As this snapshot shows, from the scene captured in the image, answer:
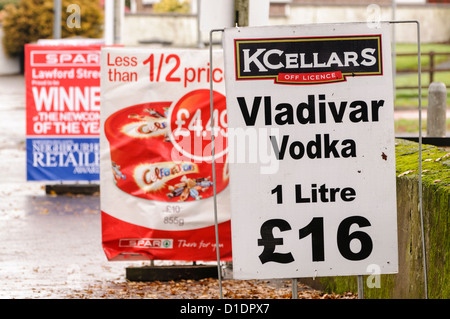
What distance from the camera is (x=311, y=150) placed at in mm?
4832

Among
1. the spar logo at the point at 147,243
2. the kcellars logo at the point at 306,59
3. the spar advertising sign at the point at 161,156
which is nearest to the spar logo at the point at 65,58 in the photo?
the spar advertising sign at the point at 161,156

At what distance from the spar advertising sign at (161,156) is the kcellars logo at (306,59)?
9.28 feet

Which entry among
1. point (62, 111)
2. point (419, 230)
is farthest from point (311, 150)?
point (62, 111)

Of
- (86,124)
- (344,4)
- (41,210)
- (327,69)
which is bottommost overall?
(41,210)

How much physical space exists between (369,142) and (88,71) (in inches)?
331

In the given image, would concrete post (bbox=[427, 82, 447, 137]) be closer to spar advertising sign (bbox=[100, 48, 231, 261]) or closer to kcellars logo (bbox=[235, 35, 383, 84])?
spar advertising sign (bbox=[100, 48, 231, 261])

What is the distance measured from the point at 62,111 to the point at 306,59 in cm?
867

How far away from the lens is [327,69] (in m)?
4.82

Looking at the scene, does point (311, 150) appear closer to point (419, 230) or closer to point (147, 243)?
point (419, 230)

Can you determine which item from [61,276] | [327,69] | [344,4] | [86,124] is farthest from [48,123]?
[344,4]

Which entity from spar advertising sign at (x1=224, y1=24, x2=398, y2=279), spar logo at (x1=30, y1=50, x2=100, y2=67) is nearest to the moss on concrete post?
spar advertising sign at (x1=224, y1=24, x2=398, y2=279)

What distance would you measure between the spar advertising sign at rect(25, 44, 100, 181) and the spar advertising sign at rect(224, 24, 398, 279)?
8.15m

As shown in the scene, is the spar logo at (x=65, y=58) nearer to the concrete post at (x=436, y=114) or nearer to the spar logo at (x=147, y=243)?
the concrete post at (x=436, y=114)
